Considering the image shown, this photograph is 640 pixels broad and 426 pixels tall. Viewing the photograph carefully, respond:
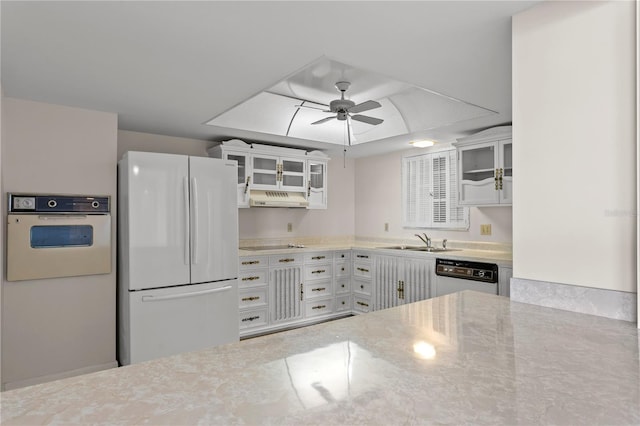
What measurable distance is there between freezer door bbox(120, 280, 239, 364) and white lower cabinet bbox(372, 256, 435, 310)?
1689 mm

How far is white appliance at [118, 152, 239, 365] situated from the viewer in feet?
9.76

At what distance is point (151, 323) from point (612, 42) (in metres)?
3.26

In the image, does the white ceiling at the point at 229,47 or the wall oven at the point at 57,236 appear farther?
the wall oven at the point at 57,236

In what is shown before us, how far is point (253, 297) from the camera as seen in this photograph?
155 inches

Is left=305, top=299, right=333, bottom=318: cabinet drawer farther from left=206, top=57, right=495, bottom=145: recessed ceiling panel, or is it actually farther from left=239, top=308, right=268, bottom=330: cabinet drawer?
left=206, top=57, right=495, bottom=145: recessed ceiling panel

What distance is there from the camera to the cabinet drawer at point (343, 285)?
4633 millimetres

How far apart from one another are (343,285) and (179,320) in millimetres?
2131

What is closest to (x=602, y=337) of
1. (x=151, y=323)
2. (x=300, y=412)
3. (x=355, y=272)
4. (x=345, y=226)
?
(x=300, y=412)

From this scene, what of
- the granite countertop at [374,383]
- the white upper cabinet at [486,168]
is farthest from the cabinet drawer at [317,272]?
the granite countertop at [374,383]

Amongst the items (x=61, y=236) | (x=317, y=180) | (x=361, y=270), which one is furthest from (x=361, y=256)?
(x=61, y=236)

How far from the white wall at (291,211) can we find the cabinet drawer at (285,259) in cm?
67

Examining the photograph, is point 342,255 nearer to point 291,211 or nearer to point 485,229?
point 291,211

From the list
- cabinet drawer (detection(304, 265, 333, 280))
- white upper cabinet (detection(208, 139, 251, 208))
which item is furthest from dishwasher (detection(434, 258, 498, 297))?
white upper cabinet (detection(208, 139, 251, 208))

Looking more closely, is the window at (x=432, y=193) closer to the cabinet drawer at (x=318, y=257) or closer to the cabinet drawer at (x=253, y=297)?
the cabinet drawer at (x=318, y=257)
